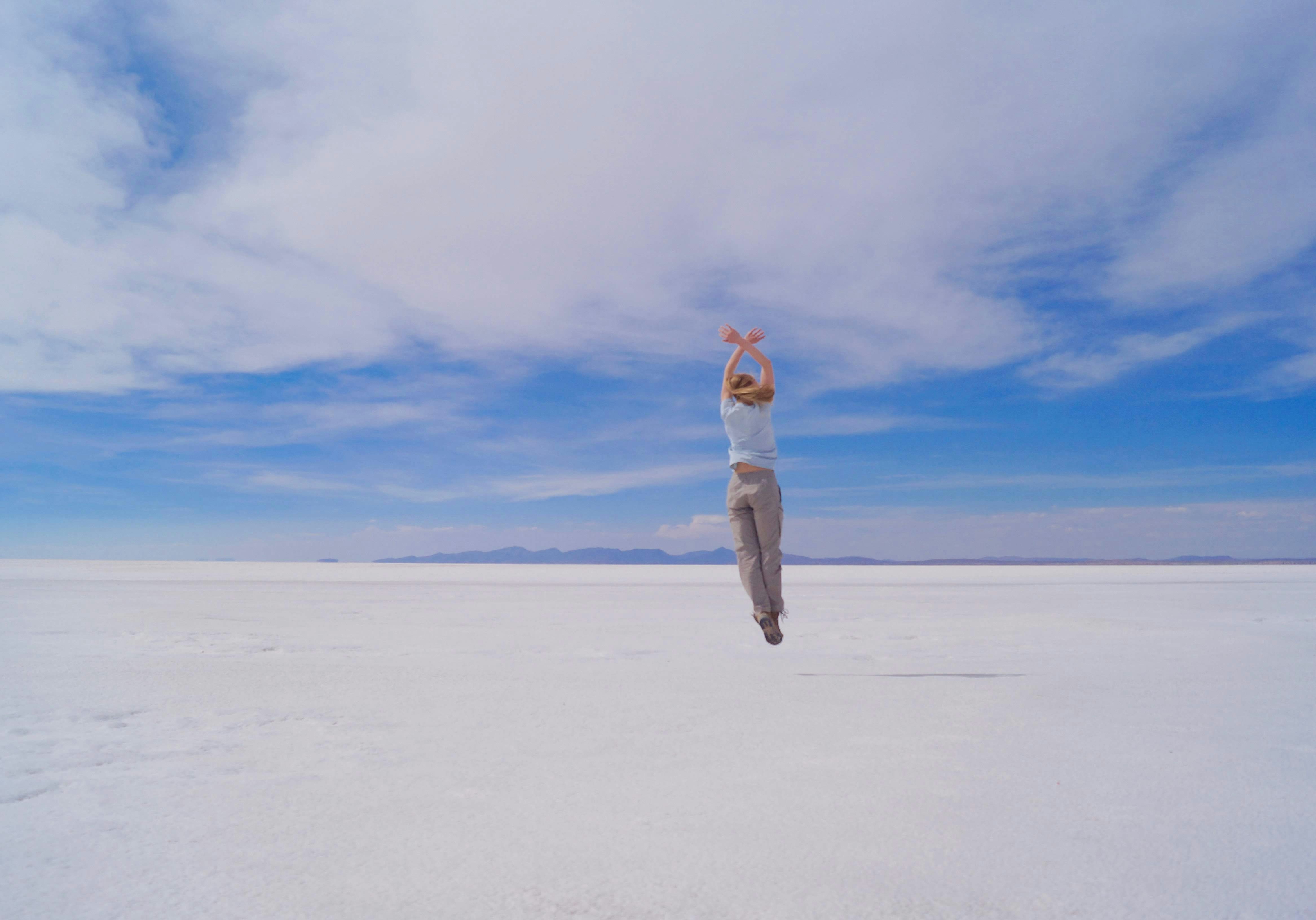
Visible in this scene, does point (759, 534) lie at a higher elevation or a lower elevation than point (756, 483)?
lower

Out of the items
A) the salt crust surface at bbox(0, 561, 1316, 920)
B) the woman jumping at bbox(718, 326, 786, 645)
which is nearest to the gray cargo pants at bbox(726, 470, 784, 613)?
the woman jumping at bbox(718, 326, 786, 645)

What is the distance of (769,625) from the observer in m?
5.20

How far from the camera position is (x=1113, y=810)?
237 centimetres

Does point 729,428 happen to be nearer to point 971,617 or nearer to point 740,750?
point 740,750

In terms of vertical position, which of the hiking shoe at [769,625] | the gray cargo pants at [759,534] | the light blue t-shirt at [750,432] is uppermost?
the light blue t-shirt at [750,432]

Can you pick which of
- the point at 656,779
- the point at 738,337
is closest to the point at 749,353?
the point at 738,337

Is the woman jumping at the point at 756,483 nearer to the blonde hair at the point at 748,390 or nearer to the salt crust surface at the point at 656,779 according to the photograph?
the blonde hair at the point at 748,390

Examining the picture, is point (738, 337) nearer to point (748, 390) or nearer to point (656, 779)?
point (748, 390)

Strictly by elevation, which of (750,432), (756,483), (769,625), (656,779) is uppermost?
(750,432)

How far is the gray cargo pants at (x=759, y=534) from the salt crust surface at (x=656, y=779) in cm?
55

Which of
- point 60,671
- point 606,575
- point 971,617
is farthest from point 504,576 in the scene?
point 60,671

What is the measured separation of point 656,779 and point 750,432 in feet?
10.2

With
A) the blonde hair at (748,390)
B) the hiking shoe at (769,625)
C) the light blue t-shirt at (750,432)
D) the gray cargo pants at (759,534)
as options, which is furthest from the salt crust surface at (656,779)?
the blonde hair at (748,390)

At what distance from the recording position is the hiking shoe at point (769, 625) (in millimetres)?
5082
